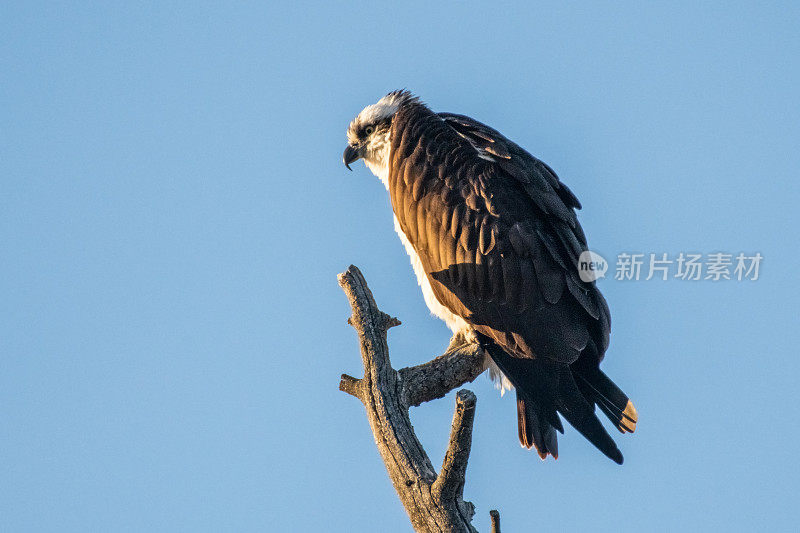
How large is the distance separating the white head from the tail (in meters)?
2.17

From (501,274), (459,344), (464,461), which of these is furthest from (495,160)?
(464,461)

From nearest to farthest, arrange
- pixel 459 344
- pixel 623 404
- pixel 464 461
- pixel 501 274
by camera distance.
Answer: pixel 464 461
pixel 623 404
pixel 501 274
pixel 459 344

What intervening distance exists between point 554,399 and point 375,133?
9.31ft

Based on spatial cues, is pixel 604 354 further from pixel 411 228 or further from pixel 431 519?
pixel 431 519

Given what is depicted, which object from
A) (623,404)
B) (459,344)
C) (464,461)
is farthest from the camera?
(459,344)

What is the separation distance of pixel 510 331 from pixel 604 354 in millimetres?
626

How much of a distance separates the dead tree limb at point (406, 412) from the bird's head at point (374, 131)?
7.13 ft

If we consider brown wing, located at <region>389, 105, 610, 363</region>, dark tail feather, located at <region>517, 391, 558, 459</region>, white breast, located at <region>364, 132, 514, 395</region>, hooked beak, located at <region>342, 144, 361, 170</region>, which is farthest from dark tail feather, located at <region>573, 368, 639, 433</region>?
hooked beak, located at <region>342, 144, 361, 170</region>

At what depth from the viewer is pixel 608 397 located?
547 centimetres

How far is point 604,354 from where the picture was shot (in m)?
5.75

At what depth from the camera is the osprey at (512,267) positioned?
5.54 meters

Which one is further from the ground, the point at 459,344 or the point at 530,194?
the point at 530,194

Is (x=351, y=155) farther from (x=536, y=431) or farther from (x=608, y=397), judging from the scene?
(x=608, y=397)

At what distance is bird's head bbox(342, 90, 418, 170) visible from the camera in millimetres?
7117
